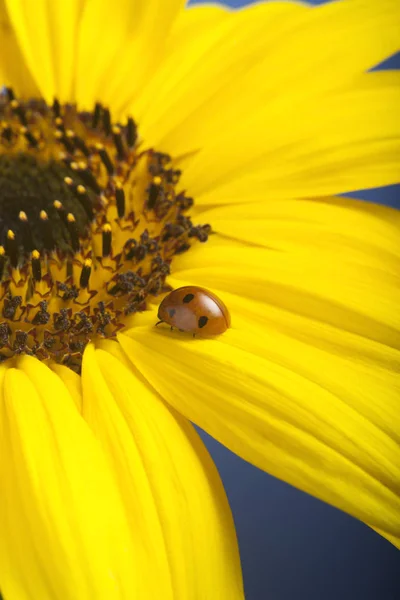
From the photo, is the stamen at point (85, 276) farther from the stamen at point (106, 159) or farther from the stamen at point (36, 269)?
the stamen at point (106, 159)

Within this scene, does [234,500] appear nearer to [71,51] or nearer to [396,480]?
[396,480]

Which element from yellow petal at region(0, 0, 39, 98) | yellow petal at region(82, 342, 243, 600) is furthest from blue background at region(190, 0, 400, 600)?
yellow petal at region(0, 0, 39, 98)

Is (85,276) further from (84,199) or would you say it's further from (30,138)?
(30,138)

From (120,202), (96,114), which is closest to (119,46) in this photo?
(96,114)

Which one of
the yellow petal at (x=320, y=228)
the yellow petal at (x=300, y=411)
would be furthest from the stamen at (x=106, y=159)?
the yellow petal at (x=300, y=411)

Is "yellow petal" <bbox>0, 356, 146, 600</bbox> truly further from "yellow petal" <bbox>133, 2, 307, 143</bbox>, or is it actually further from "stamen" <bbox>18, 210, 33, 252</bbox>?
"yellow petal" <bbox>133, 2, 307, 143</bbox>

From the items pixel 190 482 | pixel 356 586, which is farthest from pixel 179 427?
pixel 356 586
